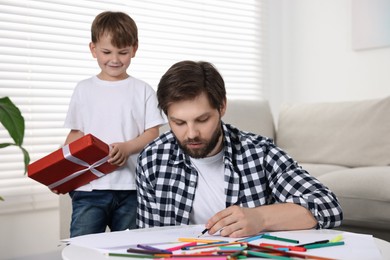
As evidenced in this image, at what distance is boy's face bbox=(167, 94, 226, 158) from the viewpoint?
1.39 meters

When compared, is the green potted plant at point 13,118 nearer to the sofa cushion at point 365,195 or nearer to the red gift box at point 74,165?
the red gift box at point 74,165

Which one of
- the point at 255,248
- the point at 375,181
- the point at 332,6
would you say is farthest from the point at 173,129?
the point at 332,6

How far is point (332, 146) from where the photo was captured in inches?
119

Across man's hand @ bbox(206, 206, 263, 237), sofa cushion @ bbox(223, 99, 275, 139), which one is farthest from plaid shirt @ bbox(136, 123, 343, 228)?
sofa cushion @ bbox(223, 99, 275, 139)

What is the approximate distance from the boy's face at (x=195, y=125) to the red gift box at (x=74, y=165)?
0.82ft

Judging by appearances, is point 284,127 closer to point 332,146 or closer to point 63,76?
point 332,146

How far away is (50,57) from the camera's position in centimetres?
300

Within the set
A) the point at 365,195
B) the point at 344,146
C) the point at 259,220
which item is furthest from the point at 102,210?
the point at 344,146

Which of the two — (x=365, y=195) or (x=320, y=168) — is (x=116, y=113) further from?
(x=320, y=168)

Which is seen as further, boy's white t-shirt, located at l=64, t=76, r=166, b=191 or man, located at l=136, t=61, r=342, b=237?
boy's white t-shirt, located at l=64, t=76, r=166, b=191

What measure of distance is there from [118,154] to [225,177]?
349 millimetres

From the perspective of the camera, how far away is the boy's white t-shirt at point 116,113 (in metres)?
1.70

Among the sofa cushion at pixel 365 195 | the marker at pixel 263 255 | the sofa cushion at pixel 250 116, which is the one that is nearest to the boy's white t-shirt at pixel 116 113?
the marker at pixel 263 255

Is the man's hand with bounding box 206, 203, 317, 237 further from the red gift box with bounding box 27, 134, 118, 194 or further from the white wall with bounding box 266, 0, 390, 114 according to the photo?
the white wall with bounding box 266, 0, 390, 114
